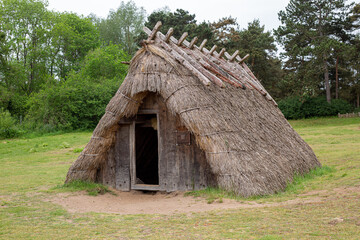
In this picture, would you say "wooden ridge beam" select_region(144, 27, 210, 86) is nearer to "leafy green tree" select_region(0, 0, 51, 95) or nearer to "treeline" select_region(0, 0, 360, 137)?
"treeline" select_region(0, 0, 360, 137)

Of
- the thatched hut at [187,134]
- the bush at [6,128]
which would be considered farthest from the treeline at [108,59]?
the thatched hut at [187,134]

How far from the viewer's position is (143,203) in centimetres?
969

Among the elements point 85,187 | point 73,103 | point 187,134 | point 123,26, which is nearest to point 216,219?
point 187,134

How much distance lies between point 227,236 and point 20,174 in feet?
37.9

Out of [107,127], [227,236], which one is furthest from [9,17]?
[227,236]

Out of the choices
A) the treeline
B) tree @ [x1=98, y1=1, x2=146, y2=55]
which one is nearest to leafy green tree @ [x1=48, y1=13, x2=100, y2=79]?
the treeline

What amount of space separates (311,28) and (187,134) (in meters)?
34.1

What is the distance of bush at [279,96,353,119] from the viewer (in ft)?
123

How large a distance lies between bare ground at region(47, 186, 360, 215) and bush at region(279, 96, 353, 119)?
31.0 meters

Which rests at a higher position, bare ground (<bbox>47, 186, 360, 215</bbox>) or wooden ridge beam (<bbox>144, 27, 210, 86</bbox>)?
wooden ridge beam (<bbox>144, 27, 210, 86</bbox>)

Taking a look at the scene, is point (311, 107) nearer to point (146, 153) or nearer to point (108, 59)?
point (108, 59)

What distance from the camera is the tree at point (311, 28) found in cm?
3791

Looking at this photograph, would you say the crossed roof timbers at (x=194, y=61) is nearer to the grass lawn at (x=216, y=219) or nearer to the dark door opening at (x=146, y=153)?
the dark door opening at (x=146, y=153)

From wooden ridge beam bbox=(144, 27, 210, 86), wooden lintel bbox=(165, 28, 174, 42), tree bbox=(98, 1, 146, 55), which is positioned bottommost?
wooden ridge beam bbox=(144, 27, 210, 86)
